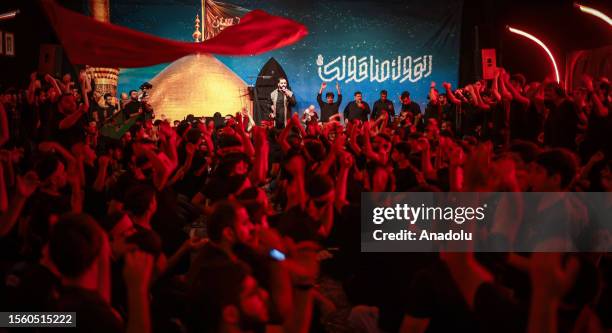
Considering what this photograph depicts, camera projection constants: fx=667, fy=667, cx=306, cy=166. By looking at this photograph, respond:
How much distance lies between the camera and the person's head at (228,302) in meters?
2.65

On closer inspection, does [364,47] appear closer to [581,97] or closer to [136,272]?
[581,97]

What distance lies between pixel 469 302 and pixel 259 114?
50.7 ft

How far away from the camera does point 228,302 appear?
264 cm

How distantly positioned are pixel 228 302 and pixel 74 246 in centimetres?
63

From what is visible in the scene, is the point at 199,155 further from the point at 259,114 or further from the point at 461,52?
the point at 461,52

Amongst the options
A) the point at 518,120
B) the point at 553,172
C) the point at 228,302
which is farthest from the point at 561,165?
the point at 518,120

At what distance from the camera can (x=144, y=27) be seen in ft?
60.3

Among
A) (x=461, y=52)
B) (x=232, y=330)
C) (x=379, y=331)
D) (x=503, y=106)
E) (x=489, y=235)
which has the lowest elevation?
(x=379, y=331)

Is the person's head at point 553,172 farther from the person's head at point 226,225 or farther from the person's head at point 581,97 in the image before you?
the person's head at point 581,97

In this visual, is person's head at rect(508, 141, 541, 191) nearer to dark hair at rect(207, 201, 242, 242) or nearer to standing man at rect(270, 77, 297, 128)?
dark hair at rect(207, 201, 242, 242)

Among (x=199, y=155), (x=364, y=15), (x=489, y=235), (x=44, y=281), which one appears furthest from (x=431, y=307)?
(x=364, y=15)

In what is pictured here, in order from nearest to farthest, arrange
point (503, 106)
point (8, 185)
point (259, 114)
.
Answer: point (8, 185) < point (503, 106) < point (259, 114)

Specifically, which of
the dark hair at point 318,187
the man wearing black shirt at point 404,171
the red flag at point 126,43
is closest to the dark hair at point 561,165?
the dark hair at point 318,187

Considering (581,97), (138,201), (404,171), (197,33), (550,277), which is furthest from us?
(197,33)
